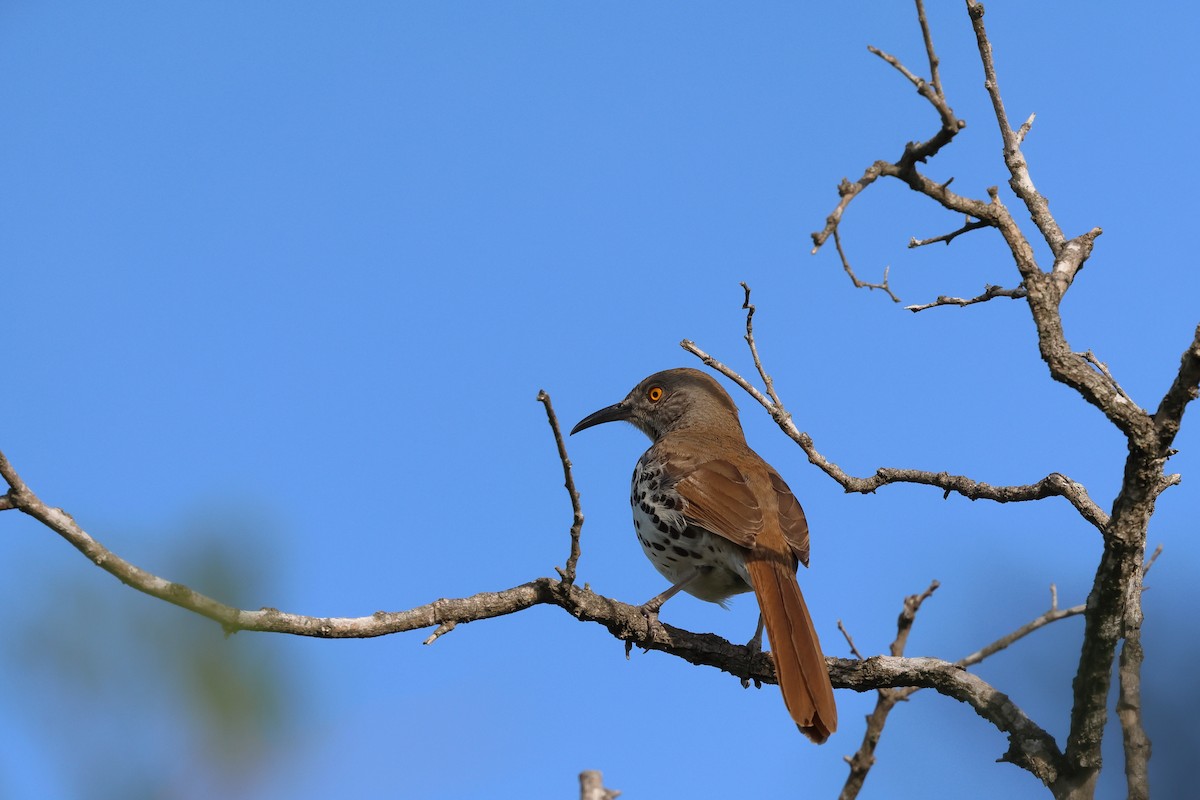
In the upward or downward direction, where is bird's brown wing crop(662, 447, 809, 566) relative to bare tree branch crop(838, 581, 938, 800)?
upward

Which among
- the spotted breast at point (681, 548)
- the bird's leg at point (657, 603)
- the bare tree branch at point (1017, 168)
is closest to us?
the bare tree branch at point (1017, 168)

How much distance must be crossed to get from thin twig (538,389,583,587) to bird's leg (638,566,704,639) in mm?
773

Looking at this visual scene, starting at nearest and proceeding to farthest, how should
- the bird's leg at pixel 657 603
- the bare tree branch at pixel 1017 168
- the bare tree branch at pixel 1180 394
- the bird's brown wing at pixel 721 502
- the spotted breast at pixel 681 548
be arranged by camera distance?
the bare tree branch at pixel 1180 394
the bare tree branch at pixel 1017 168
the bird's leg at pixel 657 603
the bird's brown wing at pixel 721 502
the spotted breast at pixel 681 548

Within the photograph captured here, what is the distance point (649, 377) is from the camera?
7918 mm

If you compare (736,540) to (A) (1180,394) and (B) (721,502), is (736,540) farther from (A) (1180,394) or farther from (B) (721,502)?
(A) (1180,394)

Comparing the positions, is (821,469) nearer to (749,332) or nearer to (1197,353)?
(749,332)

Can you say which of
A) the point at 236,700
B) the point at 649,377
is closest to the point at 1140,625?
the point at 236,700

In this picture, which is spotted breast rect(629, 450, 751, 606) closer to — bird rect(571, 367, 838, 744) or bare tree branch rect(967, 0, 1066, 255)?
bird rect(571, 367, 838, 744)

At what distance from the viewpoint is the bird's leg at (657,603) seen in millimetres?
4793

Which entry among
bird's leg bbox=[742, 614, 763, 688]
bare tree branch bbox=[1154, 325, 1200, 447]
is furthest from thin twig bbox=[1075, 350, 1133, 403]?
bird's leg bbox=[742, 614, 763, 688]

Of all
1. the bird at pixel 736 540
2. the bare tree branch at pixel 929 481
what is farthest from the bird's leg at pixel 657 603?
the bare tree branch at pixel 929 481

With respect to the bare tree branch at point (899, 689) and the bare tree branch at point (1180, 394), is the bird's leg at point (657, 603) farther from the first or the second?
the bare tree branch at point (1180, 394)

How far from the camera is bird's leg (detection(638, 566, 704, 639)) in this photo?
4793 mm

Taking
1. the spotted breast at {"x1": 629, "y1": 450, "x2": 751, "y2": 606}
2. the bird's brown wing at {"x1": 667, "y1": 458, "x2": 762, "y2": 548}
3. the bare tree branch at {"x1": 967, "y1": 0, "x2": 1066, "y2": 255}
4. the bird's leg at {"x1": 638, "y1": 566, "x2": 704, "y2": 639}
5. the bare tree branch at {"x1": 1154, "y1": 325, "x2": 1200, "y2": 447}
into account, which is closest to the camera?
the bare tree branch at {"x1": 1154, "y1": 325, "x2": 1200, "y2": 447}
